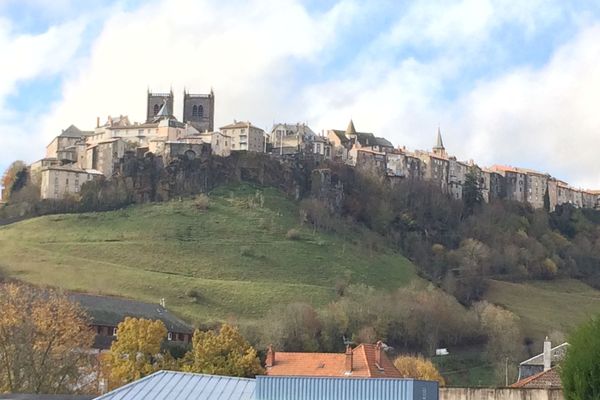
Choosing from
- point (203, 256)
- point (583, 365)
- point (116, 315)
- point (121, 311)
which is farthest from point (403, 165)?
point (583, 365)

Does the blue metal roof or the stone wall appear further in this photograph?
the stone wall

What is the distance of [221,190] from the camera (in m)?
158

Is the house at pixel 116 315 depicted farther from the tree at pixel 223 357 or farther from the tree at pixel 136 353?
the tree at pixel 223 357

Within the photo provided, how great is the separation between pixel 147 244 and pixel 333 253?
2531 centimetres

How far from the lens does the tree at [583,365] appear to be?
25.1m

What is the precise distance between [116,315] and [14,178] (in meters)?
73.4

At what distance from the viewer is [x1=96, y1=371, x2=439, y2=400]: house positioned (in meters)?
32.0

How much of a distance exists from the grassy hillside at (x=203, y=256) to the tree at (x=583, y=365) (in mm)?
86713

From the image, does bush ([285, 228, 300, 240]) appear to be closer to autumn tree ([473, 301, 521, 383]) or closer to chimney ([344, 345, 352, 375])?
autumn tree ([473, 301, 521, 383])

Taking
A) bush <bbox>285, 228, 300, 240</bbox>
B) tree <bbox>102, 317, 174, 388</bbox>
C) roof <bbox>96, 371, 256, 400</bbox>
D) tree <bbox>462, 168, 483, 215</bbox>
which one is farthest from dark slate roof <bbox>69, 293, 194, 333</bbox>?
tree <bbox>462, 168, 483, 215</bbox>

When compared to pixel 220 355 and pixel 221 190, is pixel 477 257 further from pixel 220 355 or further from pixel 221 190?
pixel 220 355

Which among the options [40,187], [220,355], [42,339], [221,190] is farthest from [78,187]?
[42,339]

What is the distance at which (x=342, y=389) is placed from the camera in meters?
32.3

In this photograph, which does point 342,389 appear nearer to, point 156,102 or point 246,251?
point 246,251
